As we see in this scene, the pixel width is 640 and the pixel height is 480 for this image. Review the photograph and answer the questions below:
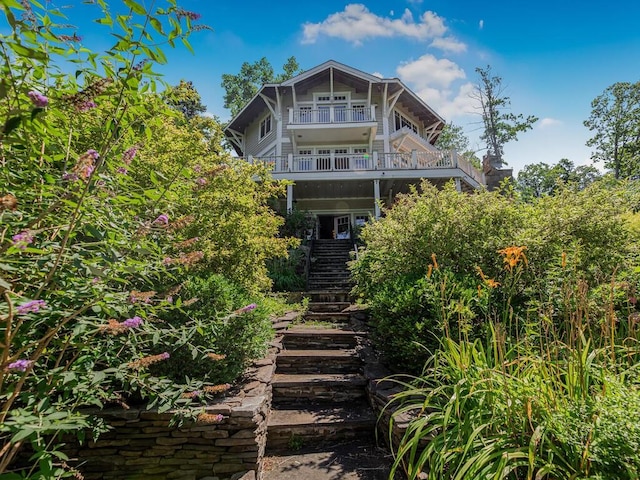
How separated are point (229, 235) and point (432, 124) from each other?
63.1 feet

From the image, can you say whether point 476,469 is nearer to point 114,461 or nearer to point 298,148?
point 114,461

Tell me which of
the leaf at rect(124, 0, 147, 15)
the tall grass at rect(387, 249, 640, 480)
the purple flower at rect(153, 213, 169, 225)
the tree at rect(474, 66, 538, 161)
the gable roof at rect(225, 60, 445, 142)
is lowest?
the tall grass at rect(387, 249, 640, 480)

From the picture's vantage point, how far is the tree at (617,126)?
2299 centimetres

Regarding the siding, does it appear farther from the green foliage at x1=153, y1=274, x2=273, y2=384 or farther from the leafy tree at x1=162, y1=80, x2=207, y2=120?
the green foliage at x1=153, y1=274, x2=273, y2=384

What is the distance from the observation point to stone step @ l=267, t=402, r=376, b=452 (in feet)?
10.1

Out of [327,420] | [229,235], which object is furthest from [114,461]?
[229,235]

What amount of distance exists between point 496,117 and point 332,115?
17742 mm

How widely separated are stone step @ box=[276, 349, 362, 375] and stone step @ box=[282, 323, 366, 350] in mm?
523

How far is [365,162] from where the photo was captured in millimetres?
13812

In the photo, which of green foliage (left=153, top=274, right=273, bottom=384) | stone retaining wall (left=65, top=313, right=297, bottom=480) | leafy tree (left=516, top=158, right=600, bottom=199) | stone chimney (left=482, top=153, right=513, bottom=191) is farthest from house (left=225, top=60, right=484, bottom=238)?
leafy tree (left=516, top=158, right=600, bottom=199)

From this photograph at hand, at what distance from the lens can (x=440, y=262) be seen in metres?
3.95

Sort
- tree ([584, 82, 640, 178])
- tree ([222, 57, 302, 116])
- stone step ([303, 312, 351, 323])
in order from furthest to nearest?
tree ([222, 57, 302, 116]), tree ([584, 82, 640, 178]), stone step ([303, 312, 351, 323])

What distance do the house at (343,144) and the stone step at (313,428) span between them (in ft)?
35.4

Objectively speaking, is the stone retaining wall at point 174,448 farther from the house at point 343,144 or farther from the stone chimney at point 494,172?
the stone chimney at point 494,172
